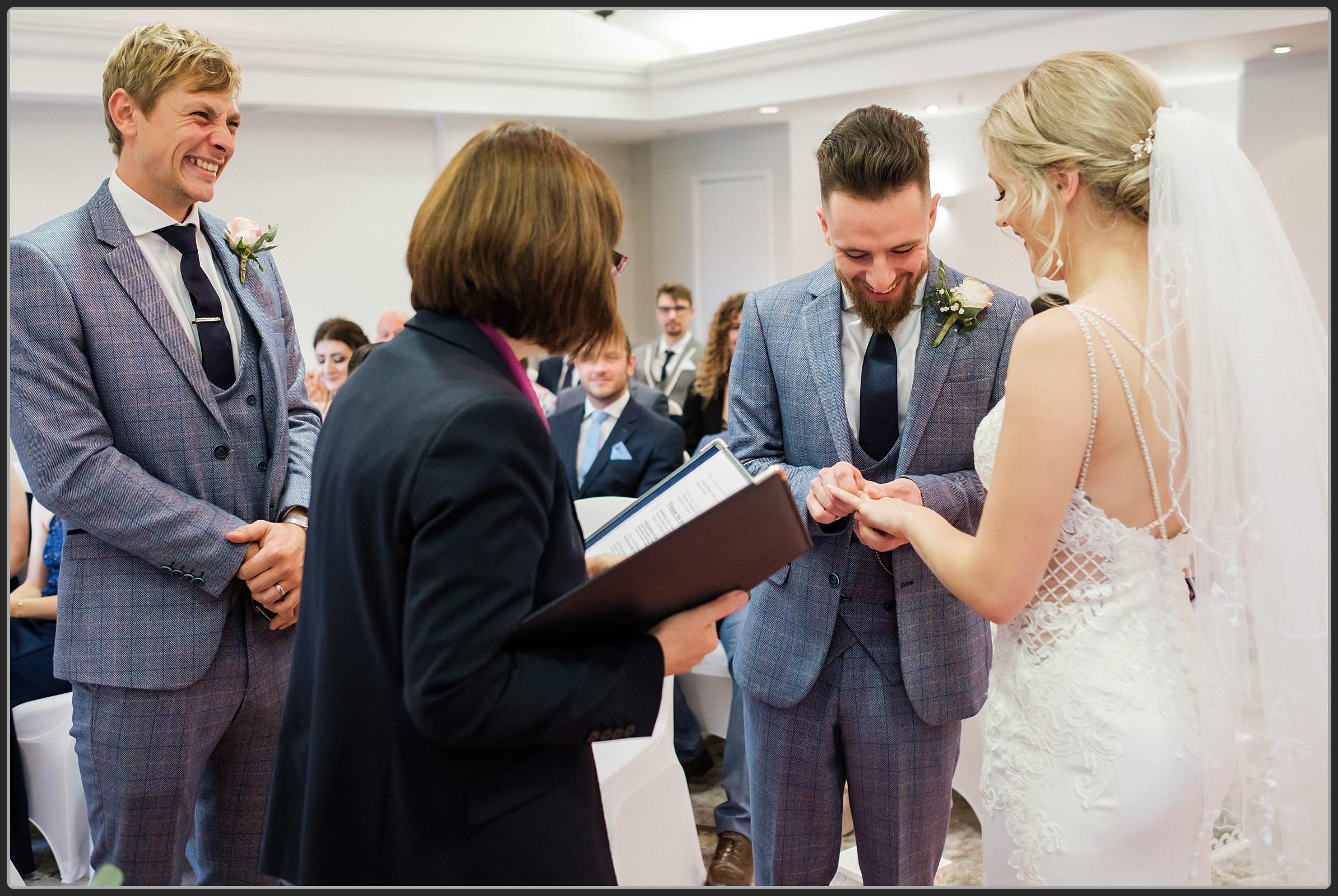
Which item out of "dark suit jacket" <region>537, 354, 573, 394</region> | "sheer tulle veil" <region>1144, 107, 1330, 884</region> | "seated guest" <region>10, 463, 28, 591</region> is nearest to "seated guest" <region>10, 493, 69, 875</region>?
"seated guest" <region>10, 463, 28, 591</region>

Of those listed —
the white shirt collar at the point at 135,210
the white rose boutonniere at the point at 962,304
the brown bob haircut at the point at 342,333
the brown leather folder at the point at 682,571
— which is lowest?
the brown leather folder at the point at 682,571

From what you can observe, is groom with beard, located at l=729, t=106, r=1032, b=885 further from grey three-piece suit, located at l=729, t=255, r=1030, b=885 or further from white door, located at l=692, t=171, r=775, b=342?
white door, located at l=692, t=171, r=775, b=342

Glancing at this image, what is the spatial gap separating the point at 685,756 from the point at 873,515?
2.57 metres

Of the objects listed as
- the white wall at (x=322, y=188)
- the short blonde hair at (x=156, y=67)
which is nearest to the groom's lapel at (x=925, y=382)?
the short blonde hair at (x=156, y=67)

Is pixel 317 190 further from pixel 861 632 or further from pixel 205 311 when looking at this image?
pixel 861 632

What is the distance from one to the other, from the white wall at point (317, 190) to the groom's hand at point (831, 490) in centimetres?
637

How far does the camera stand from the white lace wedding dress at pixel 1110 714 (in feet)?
5.41

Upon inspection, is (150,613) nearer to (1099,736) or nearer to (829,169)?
(829,169)

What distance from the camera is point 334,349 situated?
5332mm

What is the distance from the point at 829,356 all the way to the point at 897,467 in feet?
0.85

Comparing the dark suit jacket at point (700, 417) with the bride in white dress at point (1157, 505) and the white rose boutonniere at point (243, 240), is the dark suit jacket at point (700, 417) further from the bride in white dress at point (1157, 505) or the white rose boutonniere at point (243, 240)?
the bride in white dress at point (1157, 505)

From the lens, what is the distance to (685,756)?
165 inches

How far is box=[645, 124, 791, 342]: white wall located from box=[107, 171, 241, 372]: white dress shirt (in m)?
8.32

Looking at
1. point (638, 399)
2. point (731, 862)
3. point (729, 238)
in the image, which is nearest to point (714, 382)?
point (638, 399)
